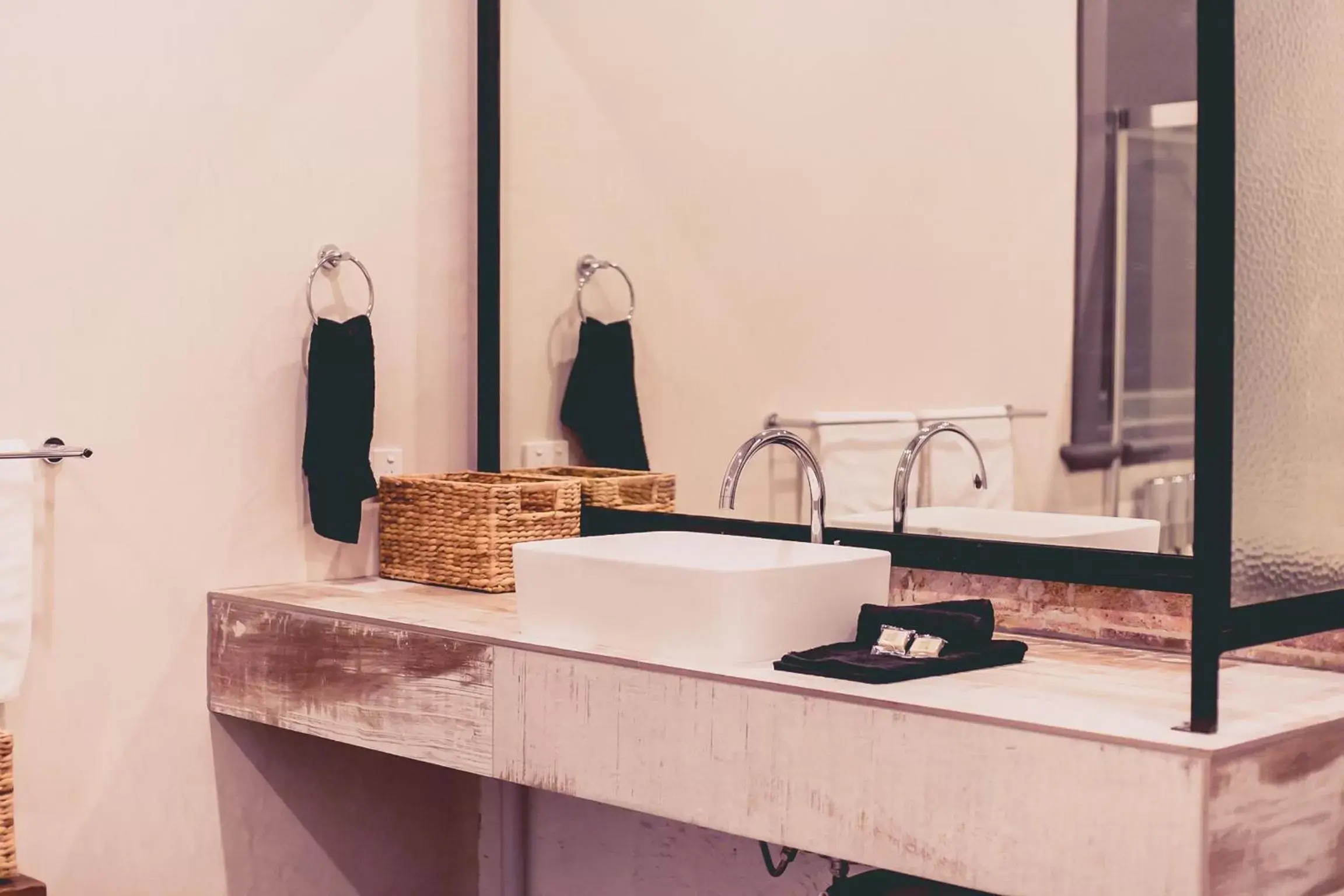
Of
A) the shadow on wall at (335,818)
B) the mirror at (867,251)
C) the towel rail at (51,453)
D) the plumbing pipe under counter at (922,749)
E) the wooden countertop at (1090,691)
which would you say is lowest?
the shadow on wall at (335,818)

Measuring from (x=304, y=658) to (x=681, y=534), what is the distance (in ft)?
2.06

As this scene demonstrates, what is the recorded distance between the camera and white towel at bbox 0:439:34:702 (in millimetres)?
2186

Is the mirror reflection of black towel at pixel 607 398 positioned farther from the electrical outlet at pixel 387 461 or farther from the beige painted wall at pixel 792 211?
the electrical outlet at pixel 387 461

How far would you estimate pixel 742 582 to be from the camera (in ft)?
6.30

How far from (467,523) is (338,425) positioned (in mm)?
281

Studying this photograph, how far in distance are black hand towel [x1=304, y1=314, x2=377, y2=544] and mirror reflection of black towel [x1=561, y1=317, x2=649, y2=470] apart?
391 mm

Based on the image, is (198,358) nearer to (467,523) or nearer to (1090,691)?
(467,523)

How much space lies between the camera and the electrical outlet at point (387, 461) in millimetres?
2754

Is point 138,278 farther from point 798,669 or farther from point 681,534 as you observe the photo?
point 798,669

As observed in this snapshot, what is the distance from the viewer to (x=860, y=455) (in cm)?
236

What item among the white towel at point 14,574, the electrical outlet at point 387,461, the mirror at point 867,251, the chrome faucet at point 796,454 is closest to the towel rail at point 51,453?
the white towel at point 14,574

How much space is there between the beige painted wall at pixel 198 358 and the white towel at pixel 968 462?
1.01m

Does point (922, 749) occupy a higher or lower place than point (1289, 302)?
lower

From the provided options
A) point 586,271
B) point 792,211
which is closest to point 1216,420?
point 792,211
